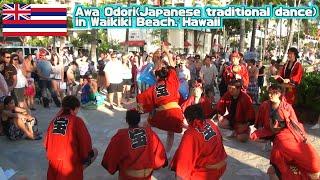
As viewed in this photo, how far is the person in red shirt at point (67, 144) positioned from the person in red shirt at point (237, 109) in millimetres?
3712

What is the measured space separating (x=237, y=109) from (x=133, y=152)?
12.3ft

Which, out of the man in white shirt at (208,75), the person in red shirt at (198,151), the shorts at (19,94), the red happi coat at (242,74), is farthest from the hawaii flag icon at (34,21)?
the person in red shirt at (198,151)

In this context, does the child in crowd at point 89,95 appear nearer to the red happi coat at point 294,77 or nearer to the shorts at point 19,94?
the shorts at point 19,94

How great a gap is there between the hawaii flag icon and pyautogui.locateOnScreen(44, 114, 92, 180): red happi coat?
594cm

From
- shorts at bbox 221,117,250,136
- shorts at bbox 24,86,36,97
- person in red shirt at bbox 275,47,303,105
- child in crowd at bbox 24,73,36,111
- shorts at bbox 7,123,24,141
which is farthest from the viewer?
child in crowd at bbox 24,73,36,111

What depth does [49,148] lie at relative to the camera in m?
5.52

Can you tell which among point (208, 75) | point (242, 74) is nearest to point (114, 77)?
point (208, 75)

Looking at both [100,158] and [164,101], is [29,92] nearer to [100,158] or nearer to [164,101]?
[100,158]

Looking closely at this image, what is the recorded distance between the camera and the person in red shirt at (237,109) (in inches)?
337

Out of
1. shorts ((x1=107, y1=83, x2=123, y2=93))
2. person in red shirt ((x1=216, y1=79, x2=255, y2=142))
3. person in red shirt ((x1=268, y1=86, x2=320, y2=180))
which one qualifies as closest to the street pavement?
person in red shirt ((x1=216, y1=79, x2=255, y2=142))

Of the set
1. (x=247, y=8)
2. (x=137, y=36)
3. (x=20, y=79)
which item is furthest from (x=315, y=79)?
(x=137, y=36)

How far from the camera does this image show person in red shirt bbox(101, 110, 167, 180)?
5.29 m

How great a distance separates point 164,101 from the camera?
7.37 metres

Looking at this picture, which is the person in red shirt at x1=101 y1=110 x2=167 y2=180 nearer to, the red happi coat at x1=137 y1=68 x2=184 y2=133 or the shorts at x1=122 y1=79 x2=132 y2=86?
the red happi coat at x1=137 y1=68 x2=184 y2=133
